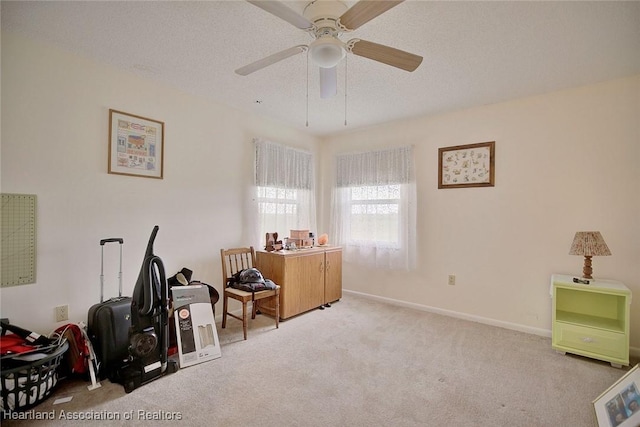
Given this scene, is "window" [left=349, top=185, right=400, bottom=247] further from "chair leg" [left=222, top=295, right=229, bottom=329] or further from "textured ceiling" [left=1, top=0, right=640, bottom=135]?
"chair leg" [left=222, top=295, right=229, bottom=329]

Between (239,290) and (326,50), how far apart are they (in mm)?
2295

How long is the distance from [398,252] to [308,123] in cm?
210

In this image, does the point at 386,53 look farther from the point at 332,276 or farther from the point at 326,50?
the point at 332,276

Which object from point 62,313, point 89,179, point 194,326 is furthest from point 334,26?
point 62,313

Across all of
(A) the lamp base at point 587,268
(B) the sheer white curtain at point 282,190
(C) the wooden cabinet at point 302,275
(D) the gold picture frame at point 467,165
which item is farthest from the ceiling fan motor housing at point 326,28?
(A) the lamp base at point 587,268

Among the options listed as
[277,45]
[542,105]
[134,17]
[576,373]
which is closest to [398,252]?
[576,373]

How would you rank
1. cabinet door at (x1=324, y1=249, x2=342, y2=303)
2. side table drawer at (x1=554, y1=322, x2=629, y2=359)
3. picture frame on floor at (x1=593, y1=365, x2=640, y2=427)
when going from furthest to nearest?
cabinet door at (x1=324, y1=249, x2=342, y2=303)
side table drawer at (x1=554, y1=322, x2=629, y2=359)
picture frame on floor at (x1=593, y1=365, x2=640, y2=427)

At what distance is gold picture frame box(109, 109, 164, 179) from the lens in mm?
2463

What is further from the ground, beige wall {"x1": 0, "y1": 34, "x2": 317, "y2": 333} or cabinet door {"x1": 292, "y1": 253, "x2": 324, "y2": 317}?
beige wall {"x1": 0, "y1": 34, "x2": 317, "y2": 333}

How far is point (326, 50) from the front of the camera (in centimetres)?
160

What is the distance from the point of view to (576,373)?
86.4 inches

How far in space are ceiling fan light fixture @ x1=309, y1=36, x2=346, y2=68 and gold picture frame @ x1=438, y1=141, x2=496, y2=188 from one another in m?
2.28

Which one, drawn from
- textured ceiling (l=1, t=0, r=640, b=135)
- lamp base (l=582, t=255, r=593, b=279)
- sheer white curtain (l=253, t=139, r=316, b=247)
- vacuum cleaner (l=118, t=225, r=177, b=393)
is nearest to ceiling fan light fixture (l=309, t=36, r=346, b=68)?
textured ceiling (l=1, t=0, r=640, b=135)

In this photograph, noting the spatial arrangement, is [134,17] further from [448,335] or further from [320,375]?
[448,335]
